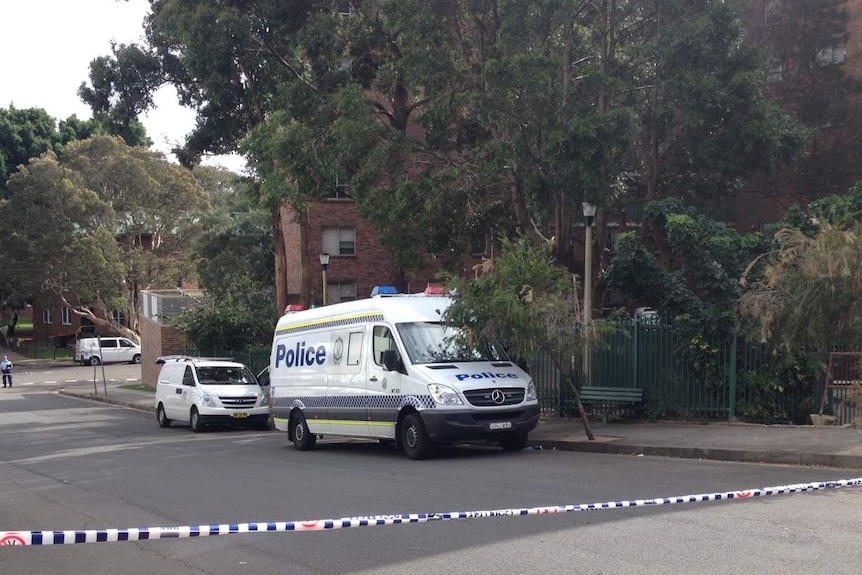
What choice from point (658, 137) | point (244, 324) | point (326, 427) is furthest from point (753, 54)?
point (244, 324)

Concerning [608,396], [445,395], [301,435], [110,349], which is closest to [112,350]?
[110,349]

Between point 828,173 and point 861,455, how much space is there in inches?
771

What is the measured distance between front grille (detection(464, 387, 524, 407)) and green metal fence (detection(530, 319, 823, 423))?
1.80 m

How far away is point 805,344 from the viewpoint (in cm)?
1338

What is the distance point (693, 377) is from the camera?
18.1m

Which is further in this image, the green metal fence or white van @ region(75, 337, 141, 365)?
white van @ region(75, 337, 141, 365)

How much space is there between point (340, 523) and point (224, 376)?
17.6m

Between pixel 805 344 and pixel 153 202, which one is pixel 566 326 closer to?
pixel 805 344

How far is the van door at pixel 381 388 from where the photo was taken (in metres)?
15.0

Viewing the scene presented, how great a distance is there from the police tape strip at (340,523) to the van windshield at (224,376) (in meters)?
15.2

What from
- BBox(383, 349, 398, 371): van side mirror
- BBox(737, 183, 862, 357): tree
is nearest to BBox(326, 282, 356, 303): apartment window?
BBox(383, 349, 398, 371): van side mirror

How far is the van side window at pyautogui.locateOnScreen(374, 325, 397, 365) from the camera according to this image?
15375 millimetres

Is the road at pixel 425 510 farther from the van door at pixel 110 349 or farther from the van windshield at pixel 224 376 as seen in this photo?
the van door at pixel 110 349

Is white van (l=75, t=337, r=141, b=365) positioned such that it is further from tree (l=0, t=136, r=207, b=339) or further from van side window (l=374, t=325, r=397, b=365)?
van side window (l=374, t=325, r=397, b=365)
